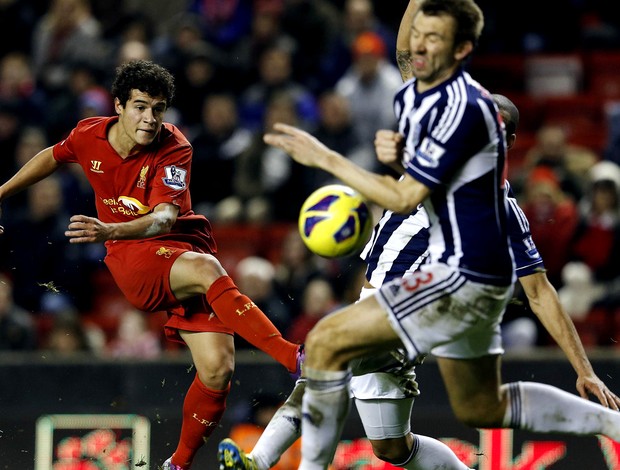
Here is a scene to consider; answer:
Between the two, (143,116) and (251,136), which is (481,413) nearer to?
(143,116)

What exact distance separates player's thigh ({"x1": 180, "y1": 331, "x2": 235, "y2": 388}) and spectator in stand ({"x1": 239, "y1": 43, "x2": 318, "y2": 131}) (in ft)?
16.0

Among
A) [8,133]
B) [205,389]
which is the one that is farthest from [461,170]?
[8,133]

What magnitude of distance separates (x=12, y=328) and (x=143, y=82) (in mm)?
3813

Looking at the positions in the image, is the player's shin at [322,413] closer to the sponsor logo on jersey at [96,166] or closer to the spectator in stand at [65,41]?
the sponsor logo on jersey at [96,166]

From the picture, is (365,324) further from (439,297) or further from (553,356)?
(553,356)

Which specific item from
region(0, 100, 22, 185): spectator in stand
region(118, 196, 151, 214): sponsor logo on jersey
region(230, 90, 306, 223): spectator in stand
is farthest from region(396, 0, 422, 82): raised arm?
region(0, 100, 22, 185): spectator in stand

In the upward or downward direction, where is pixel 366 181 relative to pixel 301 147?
downward

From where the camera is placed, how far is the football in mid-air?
5.11 meters

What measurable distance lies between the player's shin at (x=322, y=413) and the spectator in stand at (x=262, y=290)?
3929mm

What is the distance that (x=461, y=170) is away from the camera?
487 cm

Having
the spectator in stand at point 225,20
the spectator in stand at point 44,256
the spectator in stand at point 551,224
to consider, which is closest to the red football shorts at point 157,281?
the spectator in stand at point 44,256

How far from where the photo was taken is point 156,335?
9.58 metres

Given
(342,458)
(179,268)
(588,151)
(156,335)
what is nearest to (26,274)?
(156,335)

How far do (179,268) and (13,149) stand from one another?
5161mm
